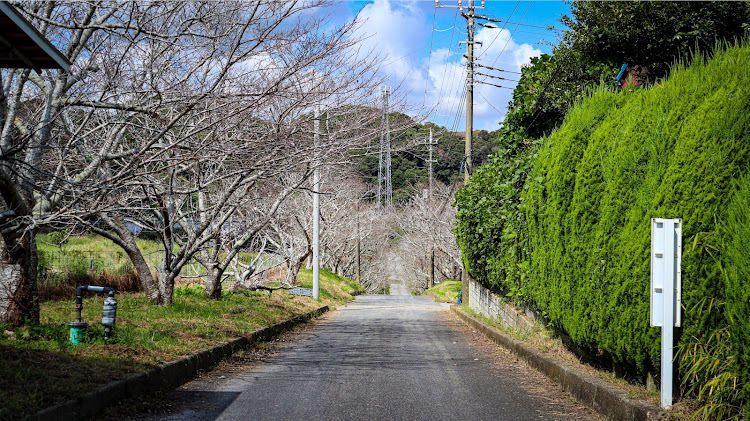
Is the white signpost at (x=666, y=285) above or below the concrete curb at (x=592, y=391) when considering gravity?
above

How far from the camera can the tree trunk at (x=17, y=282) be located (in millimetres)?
7945

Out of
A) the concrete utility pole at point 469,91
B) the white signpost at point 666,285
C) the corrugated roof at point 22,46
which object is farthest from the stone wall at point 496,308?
the corrugated roof at point 22,46

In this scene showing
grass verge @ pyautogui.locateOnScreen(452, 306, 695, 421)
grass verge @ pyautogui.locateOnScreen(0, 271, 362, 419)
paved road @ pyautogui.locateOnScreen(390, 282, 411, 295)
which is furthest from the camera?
paved road @ pyautogui.locateOnScreen(390, 282, 411, 295)

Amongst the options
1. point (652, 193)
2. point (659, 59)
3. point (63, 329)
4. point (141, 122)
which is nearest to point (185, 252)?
point (141, 122)

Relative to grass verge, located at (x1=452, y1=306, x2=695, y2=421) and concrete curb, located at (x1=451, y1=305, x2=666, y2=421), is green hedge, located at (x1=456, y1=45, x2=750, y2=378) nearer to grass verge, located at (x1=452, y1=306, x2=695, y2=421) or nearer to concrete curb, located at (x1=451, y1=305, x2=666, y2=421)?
grass verge, located at (x1=452, y1=306, x2=695, y2=421)

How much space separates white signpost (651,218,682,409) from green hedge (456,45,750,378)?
0.13 metres

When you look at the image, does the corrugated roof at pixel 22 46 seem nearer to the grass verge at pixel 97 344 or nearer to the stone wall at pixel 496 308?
the grass verge at pixel 97 344

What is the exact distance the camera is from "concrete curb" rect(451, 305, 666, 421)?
5.03 m

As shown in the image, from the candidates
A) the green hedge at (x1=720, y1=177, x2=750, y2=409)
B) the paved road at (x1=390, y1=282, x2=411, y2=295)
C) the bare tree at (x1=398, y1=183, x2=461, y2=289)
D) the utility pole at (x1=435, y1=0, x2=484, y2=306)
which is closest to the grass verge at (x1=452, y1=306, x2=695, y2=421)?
the green hedge at (x1=720, y1=177, x2=750, y2=409)

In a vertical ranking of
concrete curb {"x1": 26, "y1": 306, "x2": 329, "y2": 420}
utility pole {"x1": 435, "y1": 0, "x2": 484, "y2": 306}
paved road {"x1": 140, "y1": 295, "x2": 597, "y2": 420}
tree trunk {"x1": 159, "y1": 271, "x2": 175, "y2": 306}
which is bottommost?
paved road {"x1": 140, "y1": 295, "x2": 597, "y2": 420}

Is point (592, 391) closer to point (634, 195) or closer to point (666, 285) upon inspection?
point (666, 285)

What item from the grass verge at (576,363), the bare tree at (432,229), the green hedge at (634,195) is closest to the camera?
the green hedge at (634,195)

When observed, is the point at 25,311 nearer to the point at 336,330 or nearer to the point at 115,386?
the point at 115,386

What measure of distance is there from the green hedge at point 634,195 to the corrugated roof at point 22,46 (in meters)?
5.44
